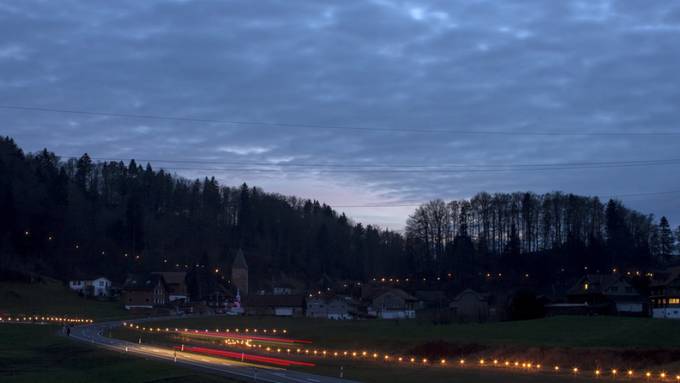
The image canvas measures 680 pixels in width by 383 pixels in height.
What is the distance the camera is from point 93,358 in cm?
5409

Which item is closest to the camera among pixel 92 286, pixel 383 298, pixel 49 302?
pixel 49 302

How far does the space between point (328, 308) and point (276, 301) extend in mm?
9590

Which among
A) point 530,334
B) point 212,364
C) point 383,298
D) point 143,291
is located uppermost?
point 143,291

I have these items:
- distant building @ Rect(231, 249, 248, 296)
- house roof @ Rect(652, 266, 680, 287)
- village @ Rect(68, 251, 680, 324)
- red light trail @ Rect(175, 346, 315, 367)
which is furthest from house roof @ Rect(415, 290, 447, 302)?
red light trail @ Rect(175, 346, 315, 367)

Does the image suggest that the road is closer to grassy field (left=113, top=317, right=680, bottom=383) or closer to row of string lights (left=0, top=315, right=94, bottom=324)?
grassy field (left=113, top=317, right=680, bottom=383)

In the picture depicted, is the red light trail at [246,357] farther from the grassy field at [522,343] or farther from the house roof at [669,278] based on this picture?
the house roof at [669,278]

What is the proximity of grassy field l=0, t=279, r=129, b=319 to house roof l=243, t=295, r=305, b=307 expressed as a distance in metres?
22.3

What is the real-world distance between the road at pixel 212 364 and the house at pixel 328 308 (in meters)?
55.1

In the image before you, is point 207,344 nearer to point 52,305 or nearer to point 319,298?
point 52,305

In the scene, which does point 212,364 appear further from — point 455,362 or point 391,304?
point 391,304

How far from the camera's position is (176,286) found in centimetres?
13975

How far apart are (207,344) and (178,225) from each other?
113 meters

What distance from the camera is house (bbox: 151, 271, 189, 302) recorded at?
137625 millimetres

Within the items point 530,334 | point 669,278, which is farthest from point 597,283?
point 530,334
